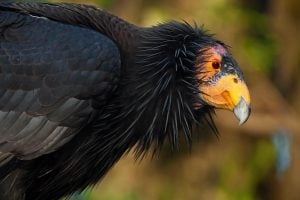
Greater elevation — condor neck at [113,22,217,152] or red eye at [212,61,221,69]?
red eye at [212,61,221,69]

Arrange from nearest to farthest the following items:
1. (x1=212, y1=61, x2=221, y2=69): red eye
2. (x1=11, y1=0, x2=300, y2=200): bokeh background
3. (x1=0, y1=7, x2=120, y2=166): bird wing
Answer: (x1=0, y1=7, x2=120, y2=166): bird wing → (x1=212, y1=61, x2=221, y2=69): red eye → (x1=11, y1=0, x2=300, y2=200): bokeh background

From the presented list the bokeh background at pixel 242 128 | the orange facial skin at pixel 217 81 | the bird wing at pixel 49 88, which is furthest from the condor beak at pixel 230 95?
the bokeh background at pixel 242 128

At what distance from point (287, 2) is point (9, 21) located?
533 centimetres

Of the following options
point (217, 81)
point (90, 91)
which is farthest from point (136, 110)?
point (217, 81)

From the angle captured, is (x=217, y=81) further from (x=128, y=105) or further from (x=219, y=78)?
(x=128, y=105)

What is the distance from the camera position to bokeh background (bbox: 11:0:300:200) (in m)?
9.05

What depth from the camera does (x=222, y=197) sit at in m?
9.40

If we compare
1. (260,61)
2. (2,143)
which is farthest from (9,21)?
(260,61)

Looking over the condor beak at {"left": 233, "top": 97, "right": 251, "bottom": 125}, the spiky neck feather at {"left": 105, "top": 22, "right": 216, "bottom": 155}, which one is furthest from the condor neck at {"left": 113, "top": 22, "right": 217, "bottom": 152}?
the condor beak at {"left": 233, "top": 97, "right": 251, "bottom": 125}

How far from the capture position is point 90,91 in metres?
4.61

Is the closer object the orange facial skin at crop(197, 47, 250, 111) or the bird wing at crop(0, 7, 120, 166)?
the bird wing at crop(0, 7, 120, 166)

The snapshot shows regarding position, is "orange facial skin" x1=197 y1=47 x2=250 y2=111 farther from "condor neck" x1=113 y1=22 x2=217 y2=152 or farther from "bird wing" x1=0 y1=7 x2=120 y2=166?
"bird wing" x1=0 y1=7 x2=120 y2=166

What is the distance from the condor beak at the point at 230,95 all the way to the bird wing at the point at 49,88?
1.66 feet

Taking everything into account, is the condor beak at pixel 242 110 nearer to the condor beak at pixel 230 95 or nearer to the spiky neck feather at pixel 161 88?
the condor beak at pixel 230 95
